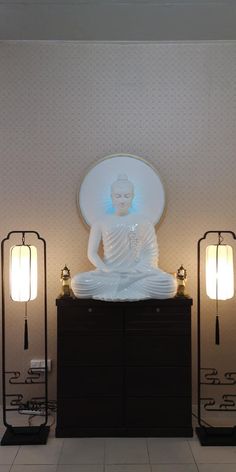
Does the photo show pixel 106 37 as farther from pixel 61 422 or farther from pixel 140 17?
pixel 61 422

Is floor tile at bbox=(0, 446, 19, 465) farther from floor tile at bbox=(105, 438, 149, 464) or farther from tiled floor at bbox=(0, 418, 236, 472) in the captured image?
floor tile at bbox=(105, 438, 149, 464)

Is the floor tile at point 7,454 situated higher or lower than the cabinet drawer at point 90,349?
lower

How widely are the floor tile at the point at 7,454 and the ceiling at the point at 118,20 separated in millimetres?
2663

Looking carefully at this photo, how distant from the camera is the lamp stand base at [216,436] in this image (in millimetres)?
2756

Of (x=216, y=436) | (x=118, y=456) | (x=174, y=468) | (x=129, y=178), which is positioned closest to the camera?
(x=174, y=468)

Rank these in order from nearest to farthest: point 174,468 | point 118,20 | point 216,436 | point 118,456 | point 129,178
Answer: point 174,468 < point 118,456 < point 216,436 < point 118,20 < point 129,178

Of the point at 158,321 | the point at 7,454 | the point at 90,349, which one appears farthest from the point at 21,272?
the point at 7,454

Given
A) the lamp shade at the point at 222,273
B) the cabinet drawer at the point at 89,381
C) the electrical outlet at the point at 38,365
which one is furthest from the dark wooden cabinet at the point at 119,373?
the electrical outlet at the point at 38,365

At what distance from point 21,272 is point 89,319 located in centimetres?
52

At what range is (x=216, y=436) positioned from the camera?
9.23 feet

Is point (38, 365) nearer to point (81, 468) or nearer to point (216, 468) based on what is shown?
point (81, 468)

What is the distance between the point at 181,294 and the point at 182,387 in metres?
0.57

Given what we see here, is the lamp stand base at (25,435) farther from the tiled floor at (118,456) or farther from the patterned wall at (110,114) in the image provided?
the patterned wall at (110,114)

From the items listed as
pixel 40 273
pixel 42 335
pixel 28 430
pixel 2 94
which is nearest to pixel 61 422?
pixel 28 430
